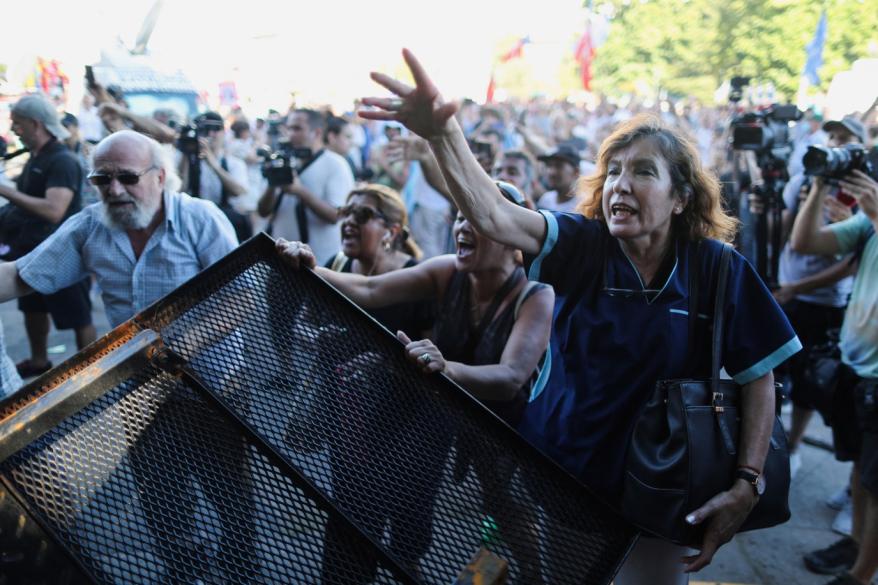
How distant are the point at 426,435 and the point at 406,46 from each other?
85 centimetres

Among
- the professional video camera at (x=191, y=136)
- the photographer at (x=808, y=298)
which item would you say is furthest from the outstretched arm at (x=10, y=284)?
the photographer at (x=808, y=298)

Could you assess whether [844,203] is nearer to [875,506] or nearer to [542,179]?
[875,506]

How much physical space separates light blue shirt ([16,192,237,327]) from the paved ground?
284 centimetres

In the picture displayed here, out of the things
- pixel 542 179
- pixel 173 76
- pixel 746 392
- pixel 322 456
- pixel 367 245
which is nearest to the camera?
pixel 322 456

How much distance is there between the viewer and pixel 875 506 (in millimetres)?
3078

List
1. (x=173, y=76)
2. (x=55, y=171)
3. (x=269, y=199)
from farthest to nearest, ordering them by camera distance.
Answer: (x=173, y=76), (x=269, y=199), (x=55, y=171)

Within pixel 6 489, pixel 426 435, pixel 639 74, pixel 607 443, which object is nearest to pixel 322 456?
pixel 426 435

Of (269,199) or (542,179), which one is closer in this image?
(269,199)

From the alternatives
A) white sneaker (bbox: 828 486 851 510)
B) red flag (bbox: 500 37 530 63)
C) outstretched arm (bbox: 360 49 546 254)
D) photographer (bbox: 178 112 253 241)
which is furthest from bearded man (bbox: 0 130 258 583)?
red flag (bbox: 500 37 530 63)

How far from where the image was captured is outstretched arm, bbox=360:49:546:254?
1.79 meters

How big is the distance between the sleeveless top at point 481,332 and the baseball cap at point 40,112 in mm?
3826

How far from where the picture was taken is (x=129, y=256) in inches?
119

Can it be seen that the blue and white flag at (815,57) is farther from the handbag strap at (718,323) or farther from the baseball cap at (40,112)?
the handbag strap at (718,323)

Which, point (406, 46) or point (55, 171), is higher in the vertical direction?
point (406, 46)
